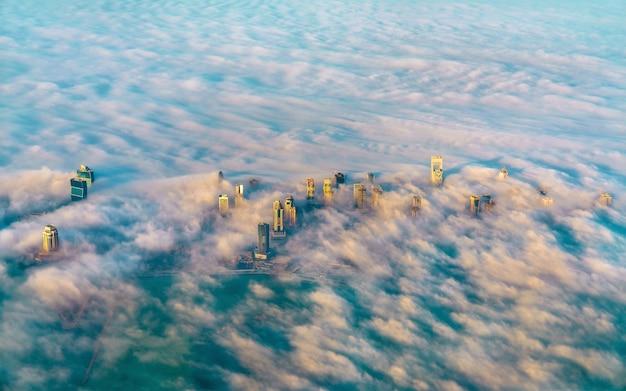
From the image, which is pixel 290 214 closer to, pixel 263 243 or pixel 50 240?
pixel 263 243

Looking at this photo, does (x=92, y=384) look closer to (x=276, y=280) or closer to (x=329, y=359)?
(x=329, y=359)

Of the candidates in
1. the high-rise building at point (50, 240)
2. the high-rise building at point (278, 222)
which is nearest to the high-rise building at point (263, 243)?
the high-rise building at point (278, 222)

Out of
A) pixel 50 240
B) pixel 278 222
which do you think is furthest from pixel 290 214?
pixel 50 240

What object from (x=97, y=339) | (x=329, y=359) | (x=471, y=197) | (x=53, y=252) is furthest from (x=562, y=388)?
(x=53, y=252)

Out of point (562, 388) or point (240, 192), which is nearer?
point (562, 388)

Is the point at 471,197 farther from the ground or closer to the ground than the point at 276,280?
farther from the ground

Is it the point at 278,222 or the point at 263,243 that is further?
the point at 278,222

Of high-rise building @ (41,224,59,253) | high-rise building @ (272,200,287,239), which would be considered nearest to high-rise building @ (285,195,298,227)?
high-rise building @ (272,200,287,239)
